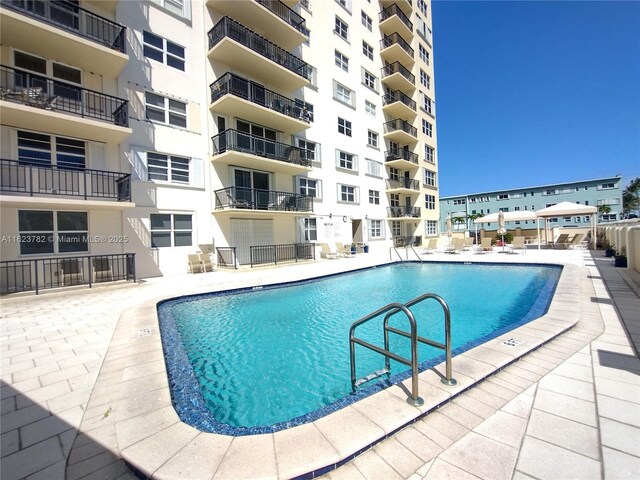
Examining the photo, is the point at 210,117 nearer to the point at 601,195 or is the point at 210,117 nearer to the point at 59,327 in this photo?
the point at 59,327

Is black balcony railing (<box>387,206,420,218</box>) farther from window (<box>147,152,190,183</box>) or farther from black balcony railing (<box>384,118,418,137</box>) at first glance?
window (<box>147,152,190,183</box>)

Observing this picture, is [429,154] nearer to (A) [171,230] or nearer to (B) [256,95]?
(B) [256,95]

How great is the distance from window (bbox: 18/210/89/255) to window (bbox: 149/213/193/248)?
227 centimetres

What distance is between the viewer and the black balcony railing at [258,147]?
1338 cm

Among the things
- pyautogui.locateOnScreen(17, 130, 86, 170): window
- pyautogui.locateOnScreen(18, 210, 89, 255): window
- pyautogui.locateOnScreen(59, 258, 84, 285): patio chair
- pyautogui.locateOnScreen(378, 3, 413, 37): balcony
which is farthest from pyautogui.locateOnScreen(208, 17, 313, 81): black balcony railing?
pyautogui.locateOnScreen(378, 3, 413, 37): balcony

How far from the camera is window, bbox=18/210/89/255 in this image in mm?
9234

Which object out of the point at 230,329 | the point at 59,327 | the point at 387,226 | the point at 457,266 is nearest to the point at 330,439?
the point at 230,329

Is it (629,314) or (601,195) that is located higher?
(601,195)

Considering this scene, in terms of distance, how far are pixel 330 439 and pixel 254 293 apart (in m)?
7.36

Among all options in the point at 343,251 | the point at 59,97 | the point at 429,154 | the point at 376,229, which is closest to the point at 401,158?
the point at 429,154

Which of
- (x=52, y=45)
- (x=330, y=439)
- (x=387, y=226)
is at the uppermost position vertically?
(x=52, y=45)

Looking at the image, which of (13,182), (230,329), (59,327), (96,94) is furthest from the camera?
(96,94)

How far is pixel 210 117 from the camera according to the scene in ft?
45.0

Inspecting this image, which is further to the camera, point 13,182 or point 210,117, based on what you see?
point 210,117
